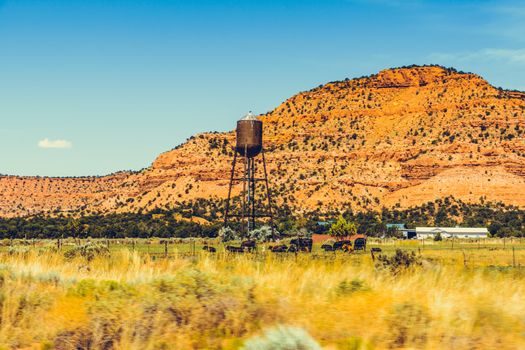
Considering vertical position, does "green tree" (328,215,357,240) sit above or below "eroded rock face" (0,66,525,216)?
below

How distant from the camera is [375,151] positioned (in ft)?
378

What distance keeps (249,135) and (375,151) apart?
60.8 metres

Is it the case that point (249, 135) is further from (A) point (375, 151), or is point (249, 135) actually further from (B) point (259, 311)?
(A) point (375, 151)

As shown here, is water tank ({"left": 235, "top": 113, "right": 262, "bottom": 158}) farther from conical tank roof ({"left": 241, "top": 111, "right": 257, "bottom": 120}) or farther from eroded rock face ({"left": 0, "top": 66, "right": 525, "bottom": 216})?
eroded rock face ({"left": 0, "top": 66, "right": 525, "bottom": 216})

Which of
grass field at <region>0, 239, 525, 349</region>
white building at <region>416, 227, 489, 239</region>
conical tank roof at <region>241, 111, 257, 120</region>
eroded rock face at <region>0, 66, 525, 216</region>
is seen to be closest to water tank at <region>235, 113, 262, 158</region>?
conical tank roof at <region>241, 111, 257, 120</region>

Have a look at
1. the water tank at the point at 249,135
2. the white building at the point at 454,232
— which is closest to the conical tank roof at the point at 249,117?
the water tank at the point at 249,135

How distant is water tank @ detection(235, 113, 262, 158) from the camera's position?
57.8m

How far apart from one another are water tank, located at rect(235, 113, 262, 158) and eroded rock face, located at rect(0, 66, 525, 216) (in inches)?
1798

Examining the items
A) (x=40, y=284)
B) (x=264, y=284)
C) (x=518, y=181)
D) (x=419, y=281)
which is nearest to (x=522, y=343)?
(x=419, y=281)

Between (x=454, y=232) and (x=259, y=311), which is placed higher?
(x=259, y=311)

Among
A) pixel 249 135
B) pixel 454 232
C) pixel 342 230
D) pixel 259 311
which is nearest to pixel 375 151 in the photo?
pixel 454 232

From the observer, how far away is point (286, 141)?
12769 cm

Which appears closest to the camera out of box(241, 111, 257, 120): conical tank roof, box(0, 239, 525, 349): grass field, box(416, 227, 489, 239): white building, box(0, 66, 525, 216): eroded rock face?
box(0, 239, 525, 349): grass field

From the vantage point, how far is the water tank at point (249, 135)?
190 ft
